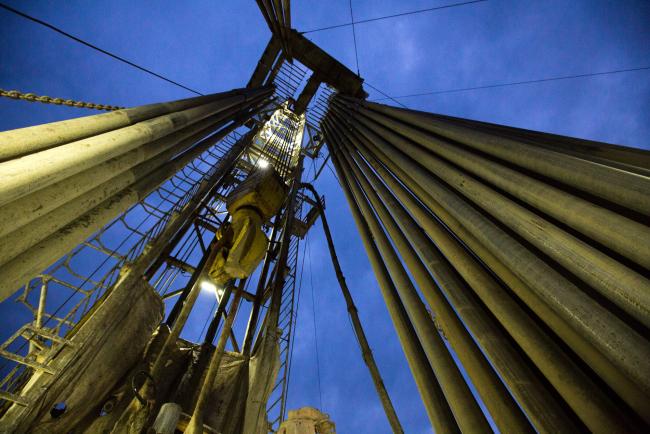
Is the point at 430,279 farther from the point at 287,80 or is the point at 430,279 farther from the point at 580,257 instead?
the point at 287,80

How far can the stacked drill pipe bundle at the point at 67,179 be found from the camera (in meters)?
1.52

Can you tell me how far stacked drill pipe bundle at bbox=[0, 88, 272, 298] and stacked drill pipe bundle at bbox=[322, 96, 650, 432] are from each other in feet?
9.22

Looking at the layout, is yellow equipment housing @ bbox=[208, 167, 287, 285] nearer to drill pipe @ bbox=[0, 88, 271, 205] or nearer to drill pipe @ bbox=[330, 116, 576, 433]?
drill pipe @ bbox=[0, 88, 271, 205]

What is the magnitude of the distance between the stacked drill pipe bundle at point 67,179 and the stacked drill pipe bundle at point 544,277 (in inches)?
111

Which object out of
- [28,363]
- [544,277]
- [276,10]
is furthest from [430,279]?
[276,10]

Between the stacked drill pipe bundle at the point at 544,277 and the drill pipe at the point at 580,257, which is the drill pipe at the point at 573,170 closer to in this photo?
the stacked drill pipe bundle at the point at 544,277

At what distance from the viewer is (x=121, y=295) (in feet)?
11.5

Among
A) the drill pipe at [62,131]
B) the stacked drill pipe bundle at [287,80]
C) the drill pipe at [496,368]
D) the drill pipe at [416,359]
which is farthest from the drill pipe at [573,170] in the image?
the stacked drill pipe bundle at [287,80]

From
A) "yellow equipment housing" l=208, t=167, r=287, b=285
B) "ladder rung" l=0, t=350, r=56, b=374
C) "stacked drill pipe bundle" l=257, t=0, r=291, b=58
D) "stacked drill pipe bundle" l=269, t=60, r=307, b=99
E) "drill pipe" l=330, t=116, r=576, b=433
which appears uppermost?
"stacked drill pipe bundle" l=269, t=60, r=307, b=99

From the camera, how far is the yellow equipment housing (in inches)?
181

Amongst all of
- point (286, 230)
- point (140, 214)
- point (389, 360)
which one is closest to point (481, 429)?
point (286, 230)

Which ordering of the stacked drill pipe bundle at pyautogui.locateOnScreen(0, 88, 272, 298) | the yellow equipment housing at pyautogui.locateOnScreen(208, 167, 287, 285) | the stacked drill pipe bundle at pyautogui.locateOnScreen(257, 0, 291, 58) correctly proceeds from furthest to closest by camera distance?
1. the stacked drill pipe bundle at pyautogui.locateOnScreen(257, 0, 291, 58)
2. the yellow equipment housing at pyautogui.locateOnScreen(208, 167, 287, 285)
3. the stacked drill pipe bundle at pyautogui.locateOnScreen(0, 88, 272, 298)

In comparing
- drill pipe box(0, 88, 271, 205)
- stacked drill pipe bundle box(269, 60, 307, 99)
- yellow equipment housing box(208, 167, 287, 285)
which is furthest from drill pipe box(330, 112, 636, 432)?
stacked drill pipe bundle box(269, 60, 307, 99)

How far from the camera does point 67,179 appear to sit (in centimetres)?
184
